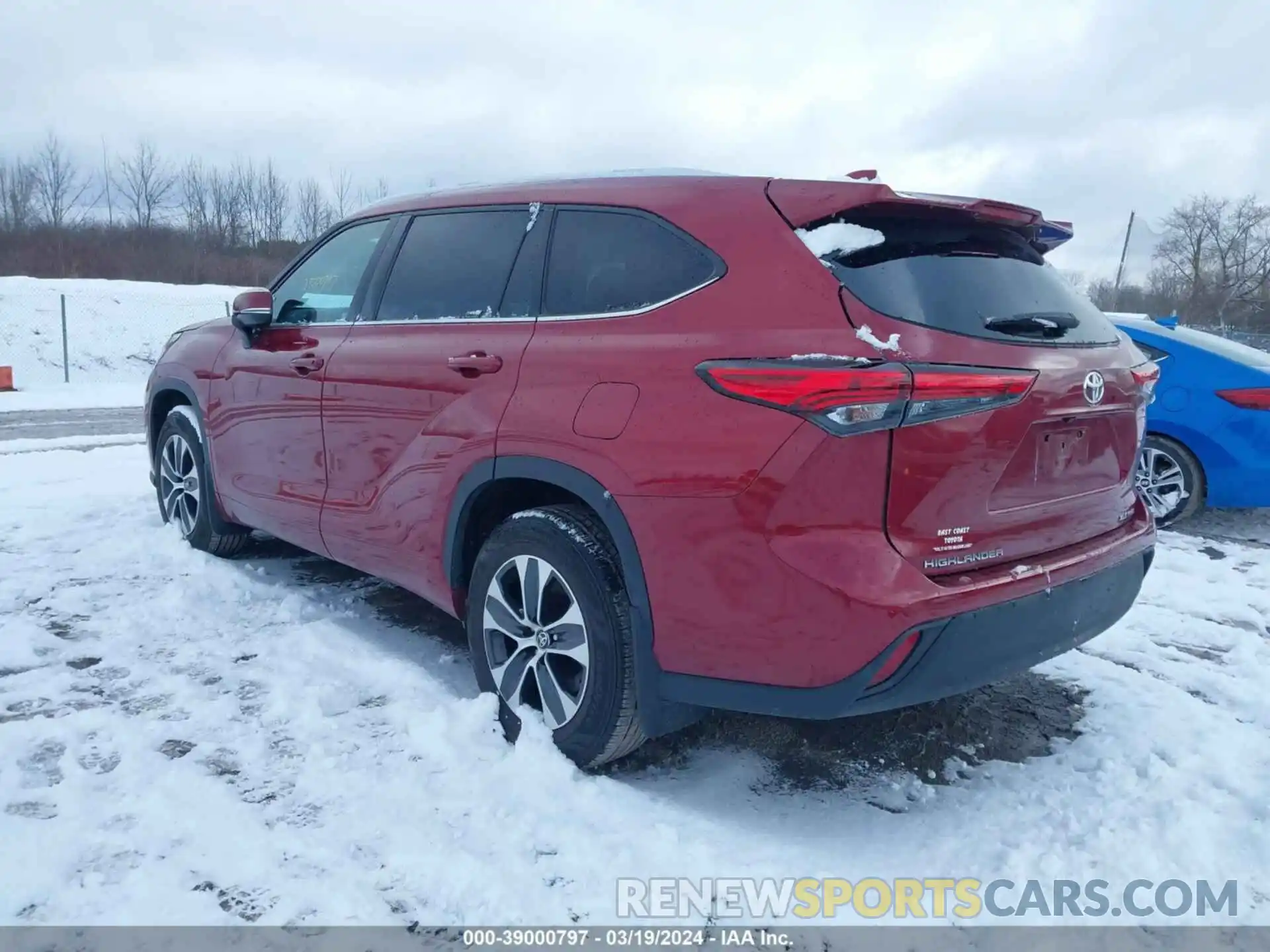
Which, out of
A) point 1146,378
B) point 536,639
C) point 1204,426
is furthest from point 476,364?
point 1204,426

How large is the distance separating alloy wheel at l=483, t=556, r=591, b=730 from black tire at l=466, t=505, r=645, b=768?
0.01 metres

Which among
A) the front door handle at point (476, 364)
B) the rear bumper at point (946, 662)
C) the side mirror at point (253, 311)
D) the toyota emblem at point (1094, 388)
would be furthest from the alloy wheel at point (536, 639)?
the side mirror at point (253, 311)

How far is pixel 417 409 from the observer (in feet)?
11.0

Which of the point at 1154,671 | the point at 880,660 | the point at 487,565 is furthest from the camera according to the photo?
the point at 1154,671

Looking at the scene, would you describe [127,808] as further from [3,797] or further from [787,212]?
[787,212]

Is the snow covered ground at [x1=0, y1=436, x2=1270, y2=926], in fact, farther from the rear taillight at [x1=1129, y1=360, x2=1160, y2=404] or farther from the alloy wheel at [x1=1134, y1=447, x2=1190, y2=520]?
the alloy wheel at [x1=1134, y1=447, x2=1190, y2=520]

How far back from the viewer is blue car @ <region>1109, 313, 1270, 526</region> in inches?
227

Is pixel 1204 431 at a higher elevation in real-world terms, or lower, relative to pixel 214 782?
higher

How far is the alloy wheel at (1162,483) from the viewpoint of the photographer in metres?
6.10

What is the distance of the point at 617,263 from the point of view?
2.88 m

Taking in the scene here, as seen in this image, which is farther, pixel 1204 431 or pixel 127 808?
pixel 1204 431

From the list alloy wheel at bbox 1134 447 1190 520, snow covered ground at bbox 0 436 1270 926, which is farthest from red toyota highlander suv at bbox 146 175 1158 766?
alloy wheel at bbox 1134 447 1190 520

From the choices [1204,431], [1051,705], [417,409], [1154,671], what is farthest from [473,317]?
[1204,431]

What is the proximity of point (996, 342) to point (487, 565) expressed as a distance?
5.55 feet
